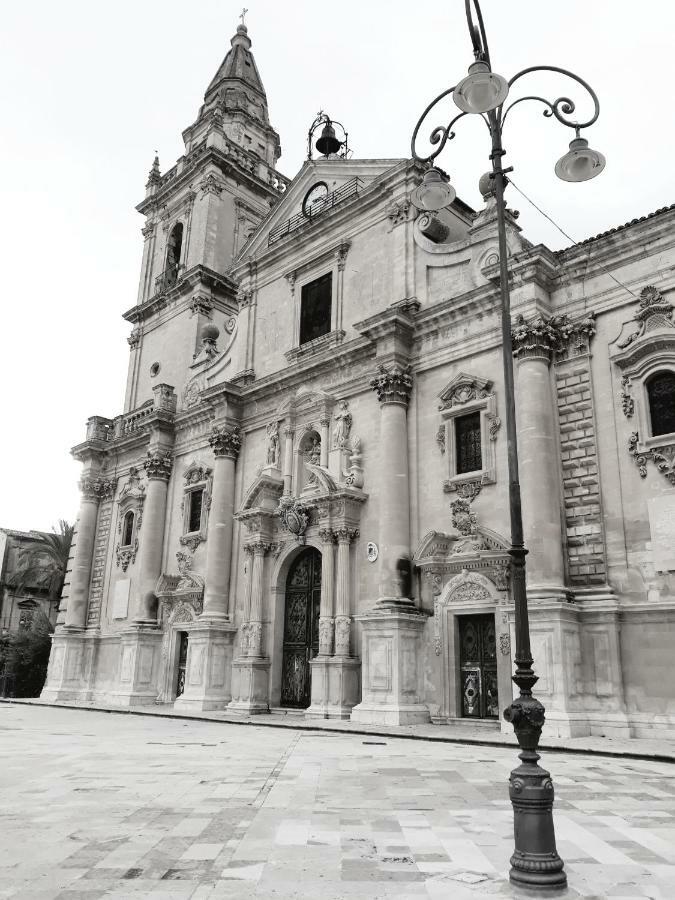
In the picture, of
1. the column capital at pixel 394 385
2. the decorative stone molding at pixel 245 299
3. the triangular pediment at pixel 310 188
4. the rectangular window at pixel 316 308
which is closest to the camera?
the column capital at pixel 394 385

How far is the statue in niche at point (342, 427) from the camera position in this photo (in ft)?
74.4

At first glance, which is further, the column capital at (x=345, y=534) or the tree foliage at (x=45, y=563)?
the tree foliage at (x=45, y=563)

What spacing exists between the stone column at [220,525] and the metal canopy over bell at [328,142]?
38.6ft

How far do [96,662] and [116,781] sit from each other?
72.5ft

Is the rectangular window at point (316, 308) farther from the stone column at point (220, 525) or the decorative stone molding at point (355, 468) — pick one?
the decorative stone molding at point (355, 468)

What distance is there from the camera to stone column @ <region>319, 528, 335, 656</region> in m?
20.7

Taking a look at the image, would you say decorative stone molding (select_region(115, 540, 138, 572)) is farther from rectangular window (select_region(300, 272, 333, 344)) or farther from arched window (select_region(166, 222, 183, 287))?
arched window (select_region(166, 222, 183, 287))

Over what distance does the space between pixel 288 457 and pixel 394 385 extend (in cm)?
507

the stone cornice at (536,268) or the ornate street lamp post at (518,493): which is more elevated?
the stone cornice at (536,268)

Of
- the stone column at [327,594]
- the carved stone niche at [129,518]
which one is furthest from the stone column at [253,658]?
the carved stone niche at [129,518]

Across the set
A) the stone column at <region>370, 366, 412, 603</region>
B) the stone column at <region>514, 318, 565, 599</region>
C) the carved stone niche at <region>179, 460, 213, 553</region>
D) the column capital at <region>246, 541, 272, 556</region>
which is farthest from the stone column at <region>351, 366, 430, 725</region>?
the carved stone niche at <region>179, 460, 213, 553</region>

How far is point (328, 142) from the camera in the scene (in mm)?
29438

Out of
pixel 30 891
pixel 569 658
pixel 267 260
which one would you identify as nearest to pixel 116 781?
pixel 30 891

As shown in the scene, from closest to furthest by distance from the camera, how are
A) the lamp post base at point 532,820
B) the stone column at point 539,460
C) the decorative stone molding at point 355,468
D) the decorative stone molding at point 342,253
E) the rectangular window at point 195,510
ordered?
1. the lamp post base at point 532,820
2. the stone column at point 539,460
3. the decorative stone molding at point 355,468
4. the decorative stone molding at point 342,253
5. the rectangular window at point 195,510
